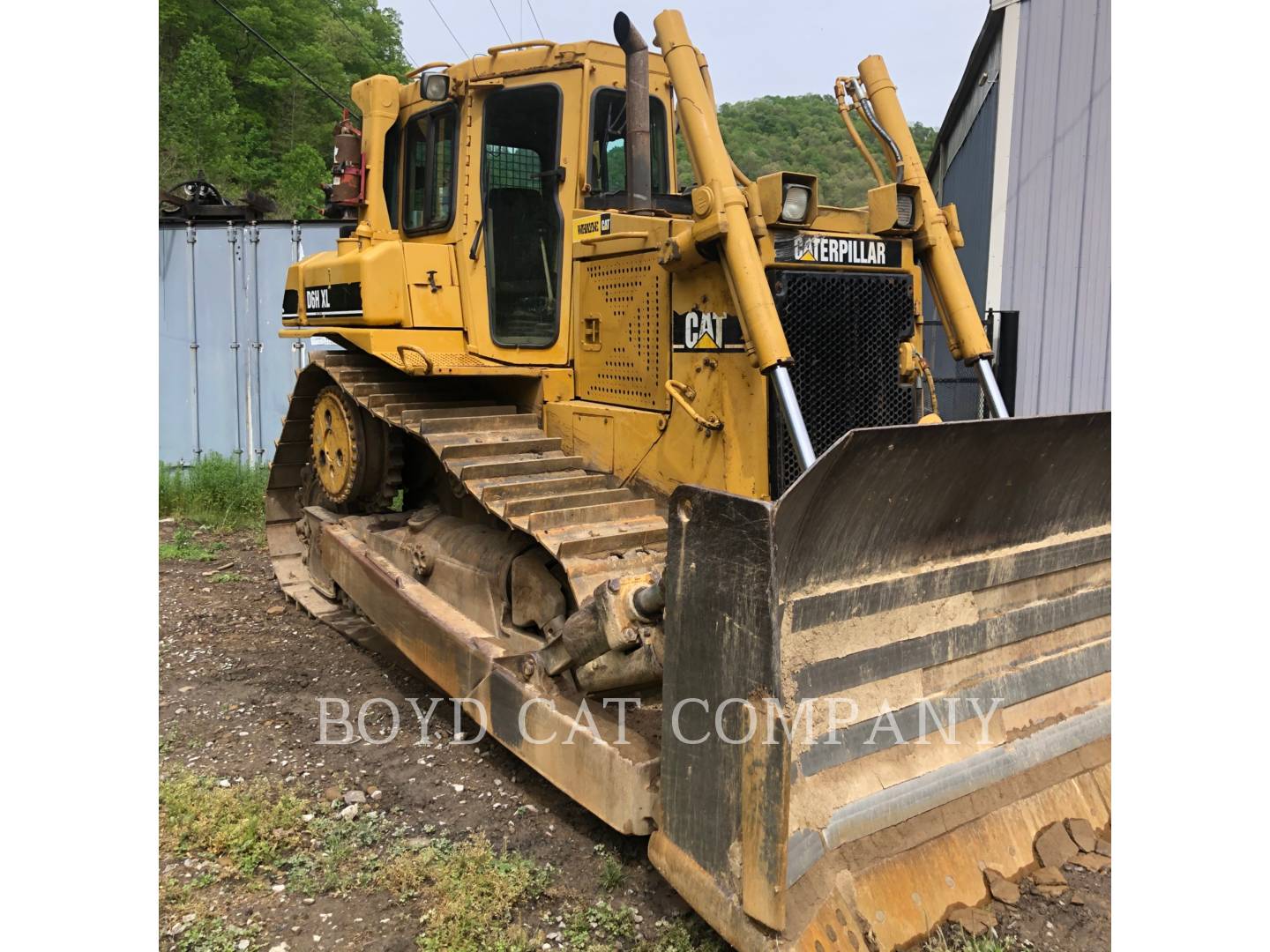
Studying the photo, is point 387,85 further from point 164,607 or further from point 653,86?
point 164,607

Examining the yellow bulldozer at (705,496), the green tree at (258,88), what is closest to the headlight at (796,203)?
the yellow bulldozer at (705,496)

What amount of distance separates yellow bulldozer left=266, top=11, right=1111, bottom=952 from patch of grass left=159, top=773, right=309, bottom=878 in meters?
0.80

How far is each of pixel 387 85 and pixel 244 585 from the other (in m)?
3.68

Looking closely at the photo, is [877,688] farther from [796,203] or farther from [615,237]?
[615,237]

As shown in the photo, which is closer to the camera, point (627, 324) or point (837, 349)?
point (837, 349)

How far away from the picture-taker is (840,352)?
3.69 metres

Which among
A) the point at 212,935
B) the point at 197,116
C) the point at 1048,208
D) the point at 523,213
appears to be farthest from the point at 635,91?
the point at 197,116

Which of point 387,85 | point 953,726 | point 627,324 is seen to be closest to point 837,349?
point 627,324

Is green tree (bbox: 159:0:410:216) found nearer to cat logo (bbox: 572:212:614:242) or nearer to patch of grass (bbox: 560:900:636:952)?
cat logo (bbox: 572:212:614:242)

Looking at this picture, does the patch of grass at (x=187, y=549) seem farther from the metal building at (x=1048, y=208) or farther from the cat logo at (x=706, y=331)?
the metal building at (x=1048, y=208)

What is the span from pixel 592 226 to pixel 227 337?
7341mm

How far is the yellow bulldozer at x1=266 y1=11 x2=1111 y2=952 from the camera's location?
2.56 metres

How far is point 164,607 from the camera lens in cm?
622

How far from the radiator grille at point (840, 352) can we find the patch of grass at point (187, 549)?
5.67 m
